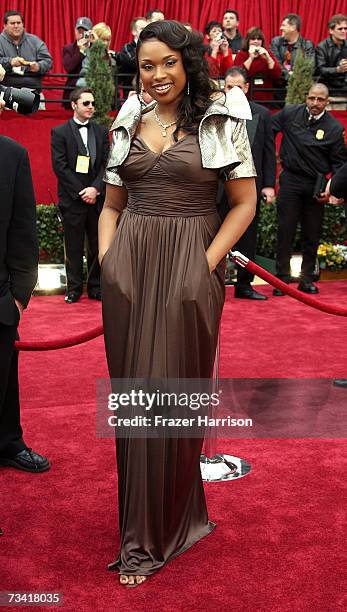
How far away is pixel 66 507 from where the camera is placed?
379 cm

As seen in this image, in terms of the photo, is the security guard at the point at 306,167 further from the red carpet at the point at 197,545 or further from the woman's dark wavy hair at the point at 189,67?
the woman's dark wavy hair at the point at 189,67

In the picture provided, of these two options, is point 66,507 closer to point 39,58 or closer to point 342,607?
point 342,607

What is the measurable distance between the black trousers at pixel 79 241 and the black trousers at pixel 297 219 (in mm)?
1760

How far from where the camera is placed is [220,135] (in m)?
3.12

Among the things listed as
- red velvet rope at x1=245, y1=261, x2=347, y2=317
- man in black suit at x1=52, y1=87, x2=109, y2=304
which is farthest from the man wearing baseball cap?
red velvet rope at x1=245, y1=261, x2=347, y2=317

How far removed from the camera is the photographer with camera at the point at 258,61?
10.7 m

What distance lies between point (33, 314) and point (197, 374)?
4.61 m

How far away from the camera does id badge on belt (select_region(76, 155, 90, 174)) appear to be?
313 inches

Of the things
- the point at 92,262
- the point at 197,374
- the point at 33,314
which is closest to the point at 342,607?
the point at 197,374

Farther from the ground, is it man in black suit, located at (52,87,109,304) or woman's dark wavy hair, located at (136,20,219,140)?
woman's dark wavy hair, located at (136,20,219,140)

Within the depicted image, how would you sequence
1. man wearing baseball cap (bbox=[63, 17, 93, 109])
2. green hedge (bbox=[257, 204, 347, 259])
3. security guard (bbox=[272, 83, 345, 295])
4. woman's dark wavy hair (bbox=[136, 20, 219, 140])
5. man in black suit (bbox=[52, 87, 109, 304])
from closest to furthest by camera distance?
woman's dark wavy hair (bbox=[136, 20, 219, 140]) → man in black suit (bbox=[52, 87, 109, 304]) → security guard (bbox=[272, 83, 345, 295]) → green hedge (bbox=[257, 204, 347, 259]) → man wearing baseball cap (bbox=[63, 17, 93, 109])

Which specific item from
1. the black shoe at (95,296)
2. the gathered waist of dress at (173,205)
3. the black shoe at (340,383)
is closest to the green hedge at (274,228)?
the black shoe at (95,296)

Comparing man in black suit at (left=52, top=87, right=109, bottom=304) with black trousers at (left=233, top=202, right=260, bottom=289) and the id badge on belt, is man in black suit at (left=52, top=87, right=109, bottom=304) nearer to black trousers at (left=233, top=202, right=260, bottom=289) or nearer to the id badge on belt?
the id badge on belt

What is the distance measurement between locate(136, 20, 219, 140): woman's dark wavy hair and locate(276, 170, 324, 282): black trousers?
514 centimetres
